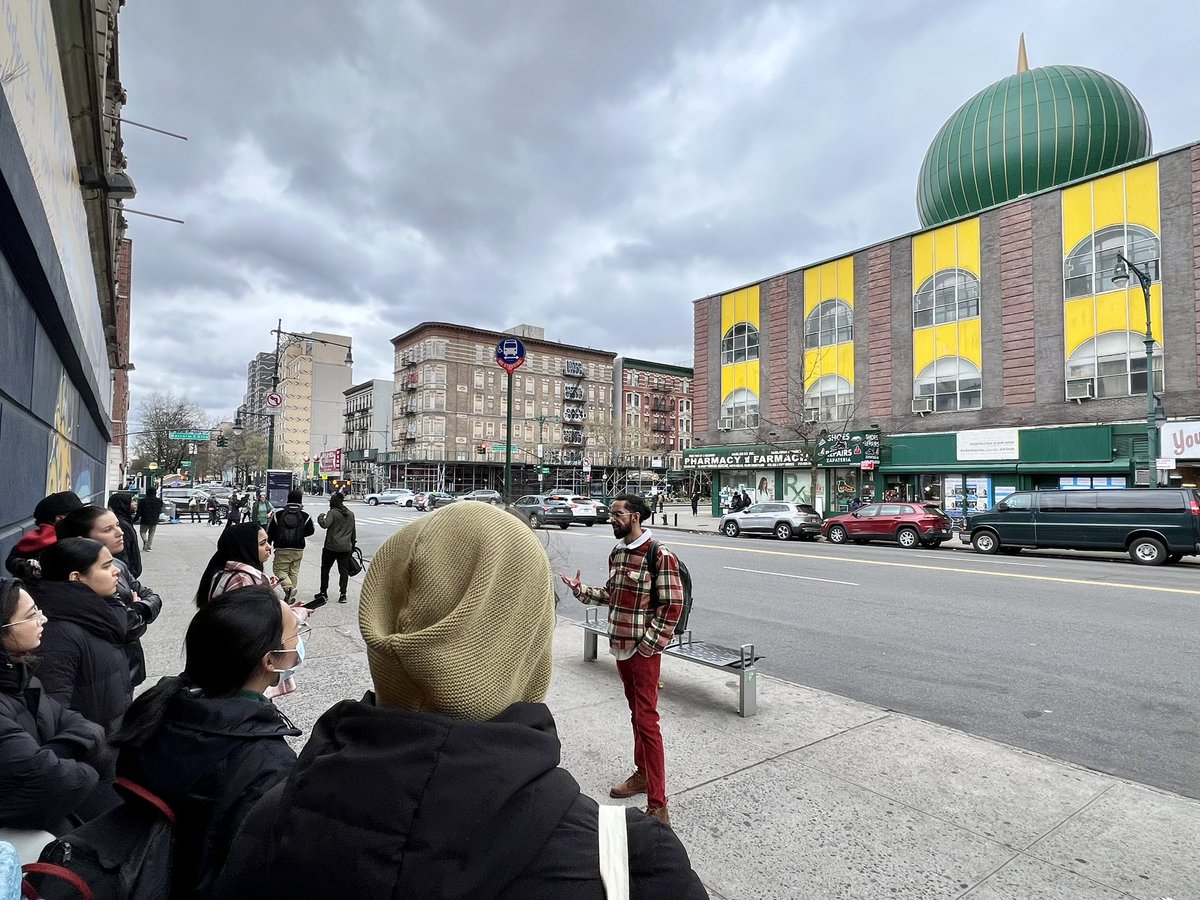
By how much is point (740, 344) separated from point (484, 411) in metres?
43.2

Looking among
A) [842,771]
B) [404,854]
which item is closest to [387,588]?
[404,854]

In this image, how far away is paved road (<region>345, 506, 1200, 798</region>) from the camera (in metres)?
5.18

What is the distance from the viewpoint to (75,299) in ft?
21.9

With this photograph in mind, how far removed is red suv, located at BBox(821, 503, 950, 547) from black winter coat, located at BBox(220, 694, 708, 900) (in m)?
23.9

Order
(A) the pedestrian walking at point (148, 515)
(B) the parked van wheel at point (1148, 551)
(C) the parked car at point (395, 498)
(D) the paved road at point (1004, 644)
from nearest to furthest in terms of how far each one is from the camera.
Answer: (D) the paved road at point (1004, 644), (B) the parked van wheel at point (1148, 551), (A) the pedestrian walking at point (148, 515), (C) the parked car at point (395, 498)

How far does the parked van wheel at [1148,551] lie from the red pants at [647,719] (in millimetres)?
18337

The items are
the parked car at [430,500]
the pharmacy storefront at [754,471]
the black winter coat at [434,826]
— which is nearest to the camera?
the black winter coat at [434,826]

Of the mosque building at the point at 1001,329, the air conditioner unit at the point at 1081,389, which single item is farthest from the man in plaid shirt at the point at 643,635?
the air conditioner unit at the point at 1081,389

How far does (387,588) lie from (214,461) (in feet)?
331

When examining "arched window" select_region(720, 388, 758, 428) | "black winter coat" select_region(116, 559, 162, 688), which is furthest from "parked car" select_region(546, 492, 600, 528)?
"black winter coat" select_region(116, 559, 162, 688)

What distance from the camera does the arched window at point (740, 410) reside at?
3884 cm

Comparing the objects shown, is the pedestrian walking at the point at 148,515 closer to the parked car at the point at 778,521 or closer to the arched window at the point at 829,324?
the parked car at the point at 778,521

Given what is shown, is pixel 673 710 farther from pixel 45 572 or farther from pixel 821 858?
pixel 45 572

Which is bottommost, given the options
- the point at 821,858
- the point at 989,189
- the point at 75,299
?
the point at 821,858
